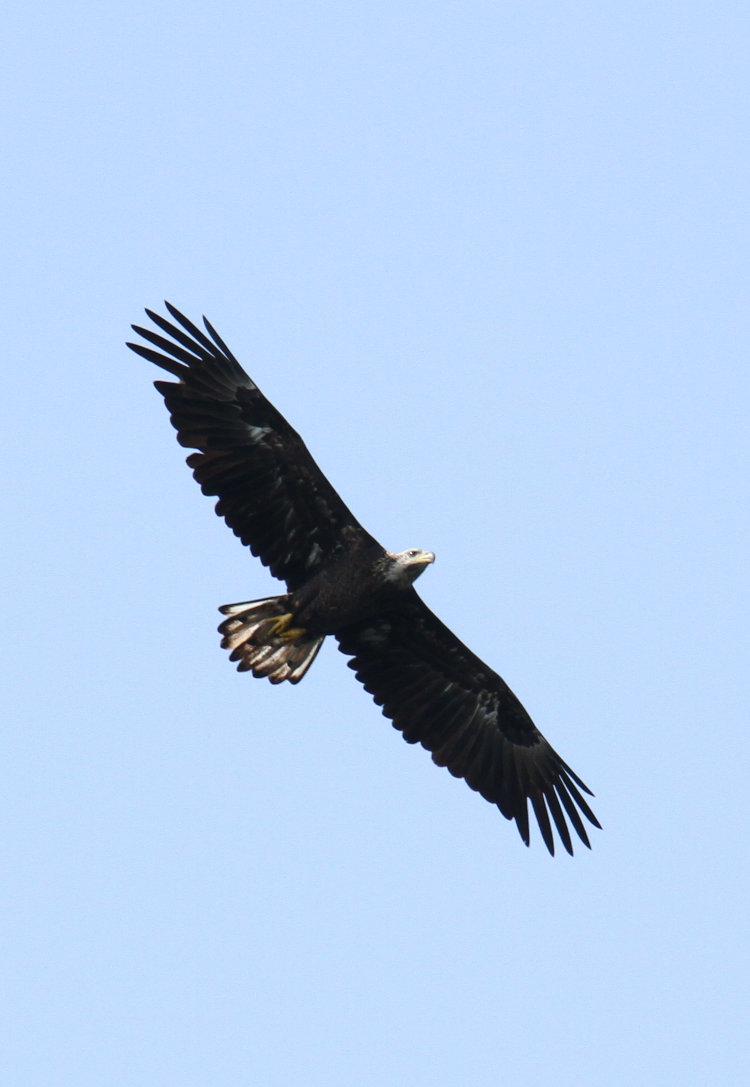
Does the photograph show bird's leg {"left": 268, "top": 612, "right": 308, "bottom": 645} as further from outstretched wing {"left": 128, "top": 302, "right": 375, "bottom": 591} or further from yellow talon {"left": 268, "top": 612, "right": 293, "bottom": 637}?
outstretched wing {"left": 128, "top": 302, "right": 375, "bottom": 591}

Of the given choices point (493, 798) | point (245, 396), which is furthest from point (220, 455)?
point (493, 798)

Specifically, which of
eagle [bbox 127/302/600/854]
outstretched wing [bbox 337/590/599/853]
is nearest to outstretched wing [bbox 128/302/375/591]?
eagle [bbox 127/302/600/854]

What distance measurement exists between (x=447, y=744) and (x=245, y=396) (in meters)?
3.92

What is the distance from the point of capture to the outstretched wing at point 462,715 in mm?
16719

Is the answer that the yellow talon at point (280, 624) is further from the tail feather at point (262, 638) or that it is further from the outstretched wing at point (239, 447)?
the outstretched wing at point (239, 447)

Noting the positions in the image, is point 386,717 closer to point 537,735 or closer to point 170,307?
point 537,735

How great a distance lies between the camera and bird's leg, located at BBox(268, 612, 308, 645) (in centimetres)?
1578

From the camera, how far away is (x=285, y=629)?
1583cm

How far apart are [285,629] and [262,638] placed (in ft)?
0.70

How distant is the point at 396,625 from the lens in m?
16.6

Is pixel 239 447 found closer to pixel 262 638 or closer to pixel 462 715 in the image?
pixel 262 638

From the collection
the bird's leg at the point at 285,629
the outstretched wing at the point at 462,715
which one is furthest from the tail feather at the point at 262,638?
the outstretched wing at the point at 462,715

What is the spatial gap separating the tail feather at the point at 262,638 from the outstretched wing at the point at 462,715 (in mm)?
940

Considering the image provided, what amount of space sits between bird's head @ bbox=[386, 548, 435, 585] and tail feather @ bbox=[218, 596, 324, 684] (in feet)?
3.20
